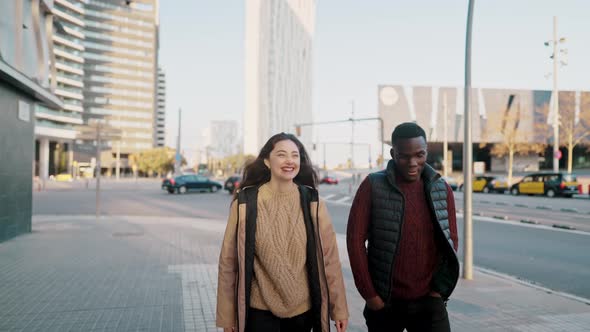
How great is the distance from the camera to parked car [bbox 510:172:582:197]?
90.1 feet

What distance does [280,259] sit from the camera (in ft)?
7.98

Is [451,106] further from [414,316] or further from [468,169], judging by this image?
[414,316]

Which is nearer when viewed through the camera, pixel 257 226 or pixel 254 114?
pixel 257 226

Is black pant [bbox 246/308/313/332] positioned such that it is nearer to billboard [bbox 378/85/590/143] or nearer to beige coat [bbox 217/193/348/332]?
beige coat [bbox 217/193/348/332]

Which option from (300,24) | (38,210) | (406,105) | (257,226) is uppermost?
(300,24)

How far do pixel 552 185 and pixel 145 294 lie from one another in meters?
28.7

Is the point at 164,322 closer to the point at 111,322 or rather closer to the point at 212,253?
the point at 111,322

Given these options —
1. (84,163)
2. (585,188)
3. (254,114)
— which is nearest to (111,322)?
(585,188)

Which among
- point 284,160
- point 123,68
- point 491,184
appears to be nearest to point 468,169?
point 284,160

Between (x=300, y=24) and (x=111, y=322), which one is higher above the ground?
(x=300, y=24)

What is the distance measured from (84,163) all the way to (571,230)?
94.7 meters

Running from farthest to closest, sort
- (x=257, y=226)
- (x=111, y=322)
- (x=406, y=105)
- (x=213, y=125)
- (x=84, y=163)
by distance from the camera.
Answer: (x=213, y=125) < (x=84, y=163) < (x=406, y=105) < (x=111, y=322) < (x=257, y=226)

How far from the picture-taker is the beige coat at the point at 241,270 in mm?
2475

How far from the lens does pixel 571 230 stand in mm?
12406
